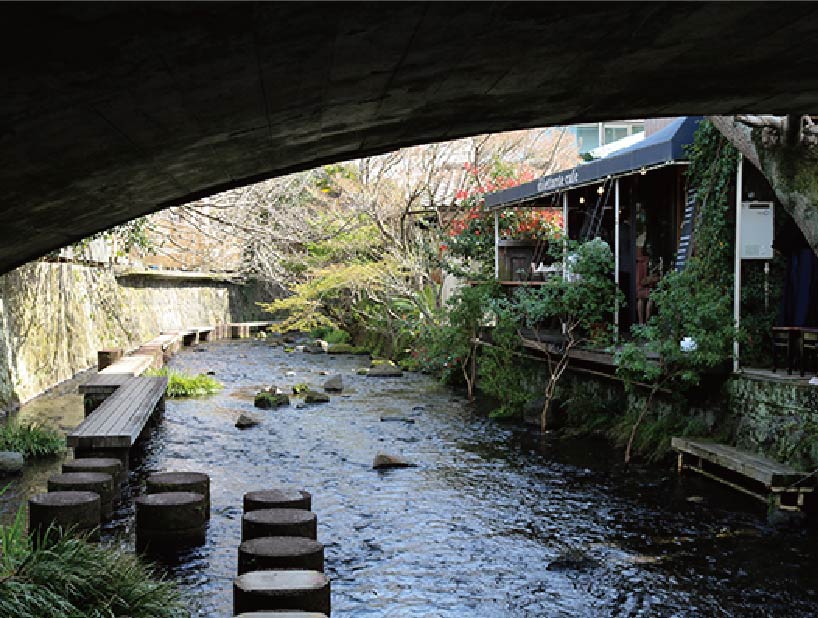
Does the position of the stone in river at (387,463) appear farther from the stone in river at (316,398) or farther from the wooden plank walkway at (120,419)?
the stone in river at (316,398)

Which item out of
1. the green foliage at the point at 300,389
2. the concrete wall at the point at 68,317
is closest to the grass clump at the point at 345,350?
the concrete wall at the point at 68,317

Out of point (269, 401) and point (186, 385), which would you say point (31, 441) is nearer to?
point (269, 401)

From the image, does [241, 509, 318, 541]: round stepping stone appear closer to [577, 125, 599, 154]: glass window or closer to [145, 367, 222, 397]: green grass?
[145, 367, 222, 397]: green grass

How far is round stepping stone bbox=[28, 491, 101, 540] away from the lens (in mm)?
7457

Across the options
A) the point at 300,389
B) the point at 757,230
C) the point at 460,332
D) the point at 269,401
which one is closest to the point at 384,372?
→ the point at 300,389

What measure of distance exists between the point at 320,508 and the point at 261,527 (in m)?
2.47

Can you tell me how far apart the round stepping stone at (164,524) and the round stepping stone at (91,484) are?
0.50m

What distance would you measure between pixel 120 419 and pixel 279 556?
5065mm

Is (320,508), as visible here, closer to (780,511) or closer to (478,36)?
(780,511)

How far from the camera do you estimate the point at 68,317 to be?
19.4 metres

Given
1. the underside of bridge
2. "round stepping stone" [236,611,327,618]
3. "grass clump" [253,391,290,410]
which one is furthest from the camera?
"grass clump" [253,391,290,410]

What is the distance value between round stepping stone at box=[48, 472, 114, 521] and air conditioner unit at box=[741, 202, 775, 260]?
753 centimetres

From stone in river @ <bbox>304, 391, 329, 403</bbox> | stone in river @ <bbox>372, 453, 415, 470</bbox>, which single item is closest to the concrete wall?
stone in river @ <bbox>304, 391, 329, 403</bbox>

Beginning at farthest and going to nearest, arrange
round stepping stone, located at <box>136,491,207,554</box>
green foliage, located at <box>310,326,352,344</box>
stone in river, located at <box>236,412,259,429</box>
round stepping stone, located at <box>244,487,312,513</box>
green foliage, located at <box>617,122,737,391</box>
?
1. green foliage, located at <box>310,326,352,344</box>
2. stone in river, located at <box>236,412,259,429</box>
3. green foliage, located at <box>617,122,737,391</box>
4. round stepping stone, located at <box>244,487,312,513</box>
5. round stepping stone, located at <box>136,491,207,554</box>
